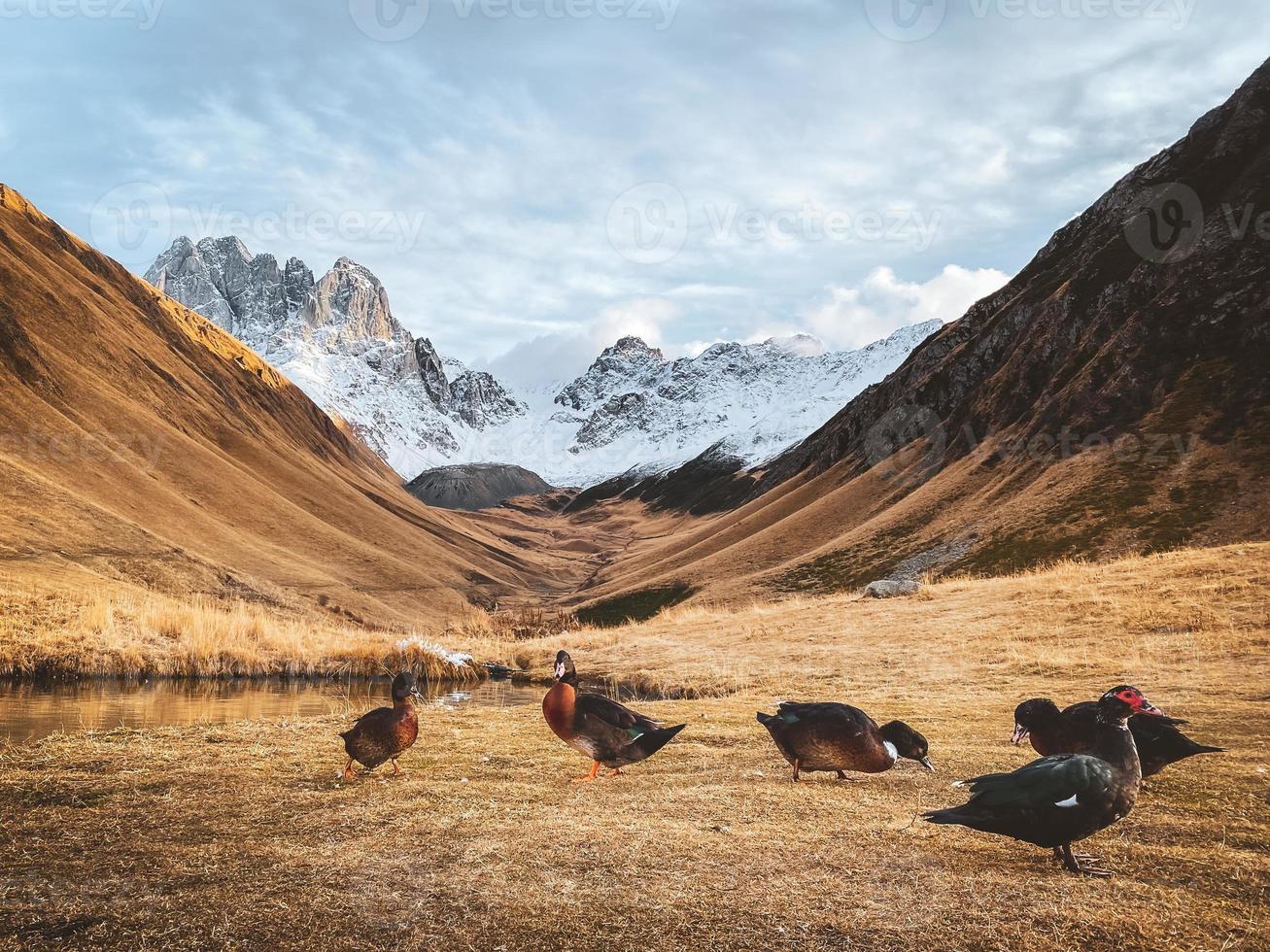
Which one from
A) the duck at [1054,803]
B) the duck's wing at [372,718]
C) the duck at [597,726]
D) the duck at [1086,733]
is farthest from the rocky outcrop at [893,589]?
the duck at [1054,803]

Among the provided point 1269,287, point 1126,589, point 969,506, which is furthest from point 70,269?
point 1269,287

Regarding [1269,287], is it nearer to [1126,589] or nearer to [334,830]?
[1126,589]

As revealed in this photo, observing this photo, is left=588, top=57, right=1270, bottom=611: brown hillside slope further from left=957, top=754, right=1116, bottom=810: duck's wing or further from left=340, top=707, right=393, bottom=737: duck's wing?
left=340, top=707, right=393, bottom=737: duck's wing

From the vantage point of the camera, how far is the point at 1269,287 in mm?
77812

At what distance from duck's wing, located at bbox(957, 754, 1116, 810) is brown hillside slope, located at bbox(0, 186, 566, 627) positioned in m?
41.5

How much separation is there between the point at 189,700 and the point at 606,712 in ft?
57.6

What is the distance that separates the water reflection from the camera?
17.4 metres

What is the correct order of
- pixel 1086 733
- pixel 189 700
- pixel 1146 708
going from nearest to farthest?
pixel 1146 708 → pixel 1086 733 → pixel 189 700

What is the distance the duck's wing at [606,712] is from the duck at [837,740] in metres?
1.77

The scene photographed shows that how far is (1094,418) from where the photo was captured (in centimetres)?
8375

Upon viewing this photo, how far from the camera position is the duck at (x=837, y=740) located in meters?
10.2

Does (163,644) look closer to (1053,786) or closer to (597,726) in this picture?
(597,726)

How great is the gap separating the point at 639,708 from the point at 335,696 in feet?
36.2

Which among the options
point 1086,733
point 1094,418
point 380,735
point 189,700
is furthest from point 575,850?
point 1094,418
